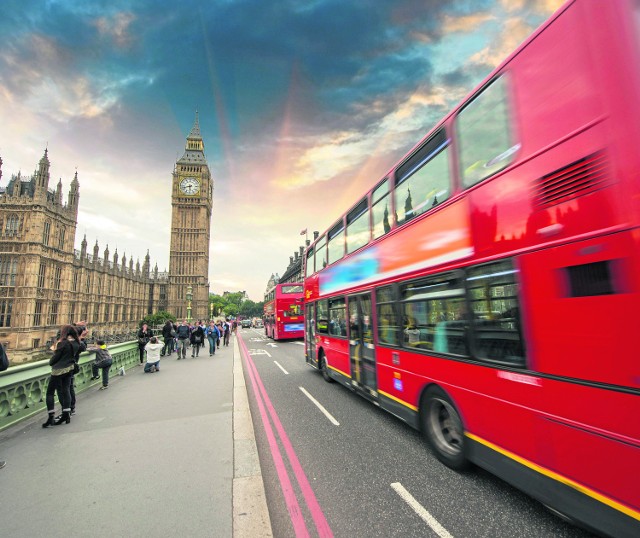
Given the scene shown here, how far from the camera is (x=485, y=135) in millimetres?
3520

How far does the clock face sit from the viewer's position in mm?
90938

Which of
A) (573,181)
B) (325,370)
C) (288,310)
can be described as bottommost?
(325,370)

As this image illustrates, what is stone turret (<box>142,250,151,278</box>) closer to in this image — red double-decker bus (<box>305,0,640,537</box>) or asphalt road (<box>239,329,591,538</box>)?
asphalt road (<box>239,329,591,538</box>)

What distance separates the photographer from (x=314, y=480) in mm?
3695

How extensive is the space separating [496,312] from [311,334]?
25.5ft

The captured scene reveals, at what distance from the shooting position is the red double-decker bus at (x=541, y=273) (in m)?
2.17

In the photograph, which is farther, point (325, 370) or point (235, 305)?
point (235, 305)

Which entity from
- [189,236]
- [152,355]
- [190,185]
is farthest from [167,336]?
[190,185]

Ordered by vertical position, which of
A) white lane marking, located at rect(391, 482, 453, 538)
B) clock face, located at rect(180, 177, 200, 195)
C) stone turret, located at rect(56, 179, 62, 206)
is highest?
clock face, located at rect(180, 177, 200, 195)

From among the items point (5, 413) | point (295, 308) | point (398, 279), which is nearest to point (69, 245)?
point (295, 308)

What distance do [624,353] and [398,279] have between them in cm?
308

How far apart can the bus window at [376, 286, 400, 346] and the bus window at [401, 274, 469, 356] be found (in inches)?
11.5

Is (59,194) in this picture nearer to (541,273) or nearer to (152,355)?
(152,355)

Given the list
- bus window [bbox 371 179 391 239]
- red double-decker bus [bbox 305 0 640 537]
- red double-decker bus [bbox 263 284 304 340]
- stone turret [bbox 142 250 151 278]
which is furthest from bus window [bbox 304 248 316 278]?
stone turret [bbox 142 250 151 278]
